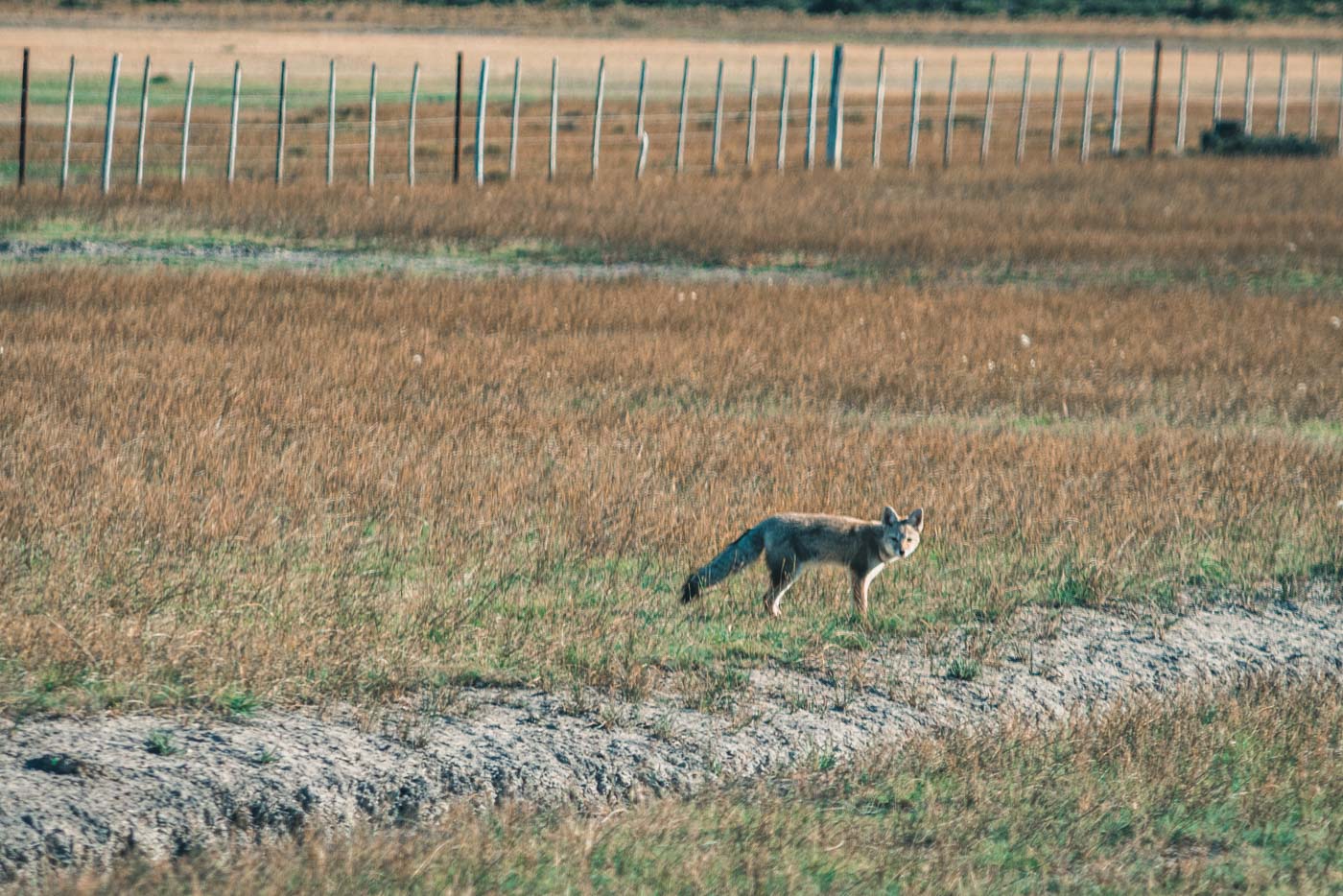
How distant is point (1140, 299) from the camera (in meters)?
19.0

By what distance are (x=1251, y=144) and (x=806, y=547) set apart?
3150 cm

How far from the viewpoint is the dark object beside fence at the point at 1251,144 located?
3609 cm

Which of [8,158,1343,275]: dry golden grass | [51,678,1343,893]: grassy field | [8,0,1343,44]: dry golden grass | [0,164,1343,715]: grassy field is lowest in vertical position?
[8,0,1343,44]: dry golden grass

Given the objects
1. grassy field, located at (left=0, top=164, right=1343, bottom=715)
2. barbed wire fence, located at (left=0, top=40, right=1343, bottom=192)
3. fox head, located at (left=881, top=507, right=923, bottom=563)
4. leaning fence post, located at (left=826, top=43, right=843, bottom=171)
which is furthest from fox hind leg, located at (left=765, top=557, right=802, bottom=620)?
leaning fence post, located at (left=826, top=43, right=843, bottom=171)

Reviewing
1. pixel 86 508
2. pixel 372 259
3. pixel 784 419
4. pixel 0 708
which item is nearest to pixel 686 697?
pixel 0 708

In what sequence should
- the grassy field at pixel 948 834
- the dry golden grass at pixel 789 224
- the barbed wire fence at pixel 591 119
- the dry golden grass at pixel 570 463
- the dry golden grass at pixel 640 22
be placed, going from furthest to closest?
the dry golden grass at pixel 640 22
the barbed wire fence at pixel 591 119
the dry golden grass at pixel 789 224
the dry golden grass at pixel 570 463
the grassy field at pixel 948 834

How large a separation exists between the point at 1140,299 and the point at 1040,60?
60817mm

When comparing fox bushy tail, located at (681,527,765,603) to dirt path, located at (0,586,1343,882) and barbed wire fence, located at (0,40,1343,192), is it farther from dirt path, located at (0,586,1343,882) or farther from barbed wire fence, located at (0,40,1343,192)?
barbed wire fence, located at (0,40,1343,192)

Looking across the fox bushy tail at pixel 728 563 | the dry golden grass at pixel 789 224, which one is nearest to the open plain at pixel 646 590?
the fox bushy tail at pixel 728 563

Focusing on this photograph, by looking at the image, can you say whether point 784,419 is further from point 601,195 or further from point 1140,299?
point 601,195

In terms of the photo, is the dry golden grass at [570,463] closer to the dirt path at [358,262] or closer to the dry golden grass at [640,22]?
the dirt path at [358,262]

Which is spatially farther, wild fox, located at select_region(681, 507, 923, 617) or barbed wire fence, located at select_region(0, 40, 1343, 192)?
barbed wire fence, located at select_region(0, 40, 1343, 192)

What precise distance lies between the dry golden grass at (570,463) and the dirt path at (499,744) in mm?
306

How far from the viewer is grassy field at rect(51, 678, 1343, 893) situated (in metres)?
5.29
